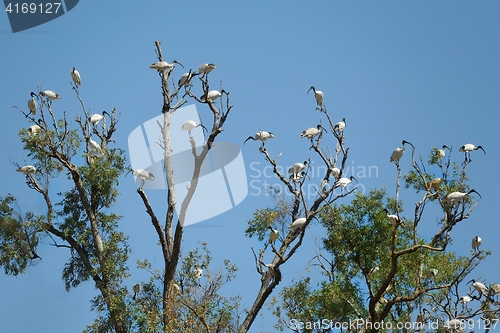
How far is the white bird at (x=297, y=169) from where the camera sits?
43.1 feet

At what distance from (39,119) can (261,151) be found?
4.03m

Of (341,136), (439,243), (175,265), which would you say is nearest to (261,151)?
(341,136)

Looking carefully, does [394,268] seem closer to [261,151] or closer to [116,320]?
[261,151]

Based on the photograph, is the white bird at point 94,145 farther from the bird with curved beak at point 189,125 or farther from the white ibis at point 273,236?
the white ibis at point 273,236

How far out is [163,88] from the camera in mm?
14227

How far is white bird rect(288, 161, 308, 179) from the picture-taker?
1315 cm

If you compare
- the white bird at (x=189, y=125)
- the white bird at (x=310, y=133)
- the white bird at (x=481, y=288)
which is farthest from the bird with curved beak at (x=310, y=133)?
the white bird at (x=481, y=288)

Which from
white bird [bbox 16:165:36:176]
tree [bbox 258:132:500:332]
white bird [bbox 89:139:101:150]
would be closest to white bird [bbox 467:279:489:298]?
tree [bbox 258:132:500:332]

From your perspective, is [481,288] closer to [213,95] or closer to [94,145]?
[213,95]

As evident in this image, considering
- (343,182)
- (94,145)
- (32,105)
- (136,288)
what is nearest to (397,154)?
(343,182)

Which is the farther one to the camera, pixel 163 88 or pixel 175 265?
pixel 163 88

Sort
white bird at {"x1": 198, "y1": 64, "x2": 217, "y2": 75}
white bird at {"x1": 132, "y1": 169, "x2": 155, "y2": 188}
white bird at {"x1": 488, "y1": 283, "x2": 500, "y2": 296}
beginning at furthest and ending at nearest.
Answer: white bird at {"x1": 198, "y1": 64, "x2": 217, "y2": 75}
white bird at {"x1": 132, "y1": 169, "x2": 155, "y2": 188}
white bird at {"x1": 488, "y1": 283, "x2": 500, "y2": 296}

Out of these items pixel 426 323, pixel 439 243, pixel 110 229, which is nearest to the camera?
pixel 426 323

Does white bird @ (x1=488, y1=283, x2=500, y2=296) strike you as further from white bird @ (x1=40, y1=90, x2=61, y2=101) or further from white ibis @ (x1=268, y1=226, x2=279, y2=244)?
white bird @ (x1=40, y1=90, x2=61, y2=101)
